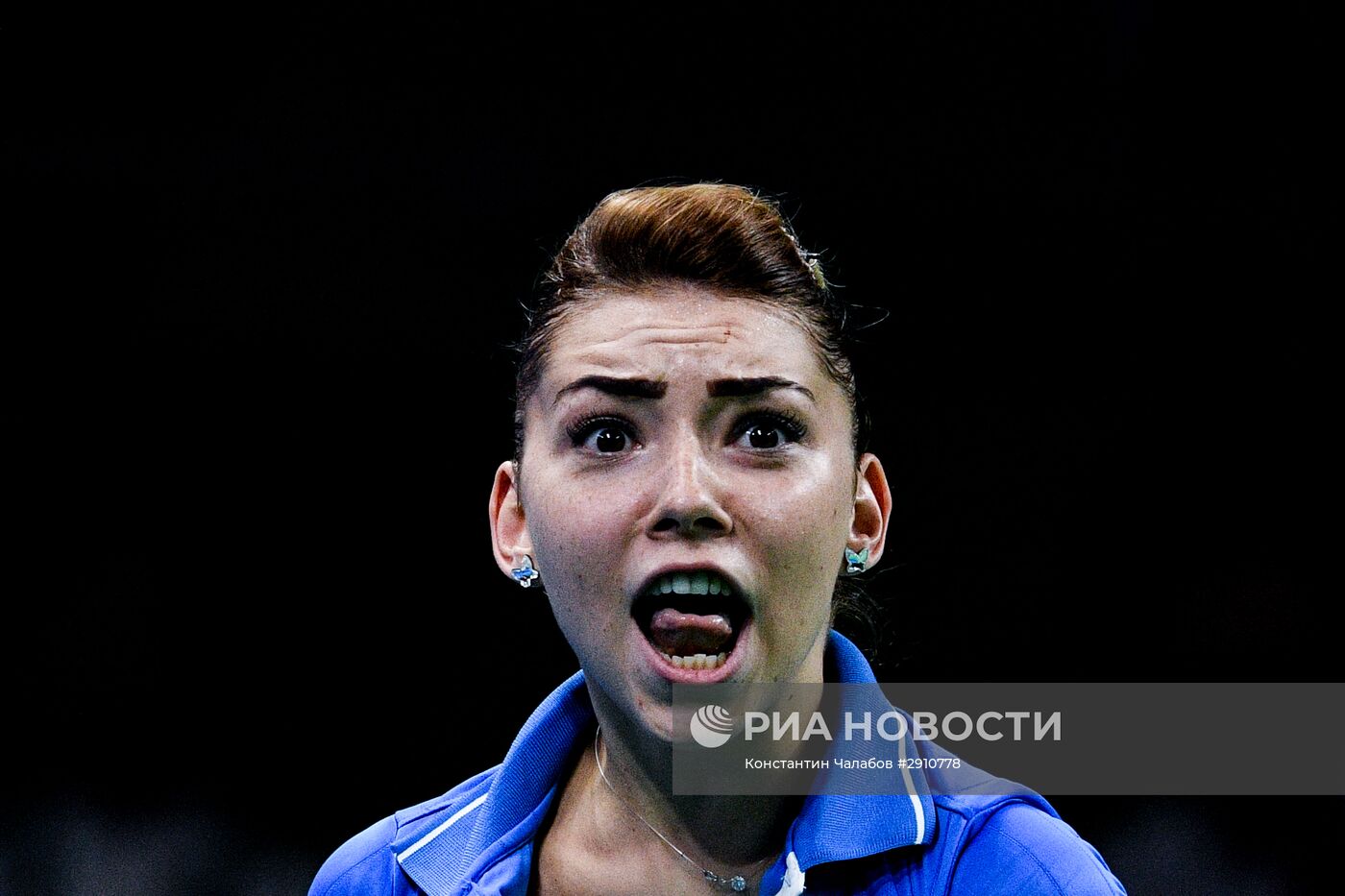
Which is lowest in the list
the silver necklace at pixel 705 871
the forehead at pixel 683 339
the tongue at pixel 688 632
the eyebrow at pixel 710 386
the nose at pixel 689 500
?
the silver necklace at pixel 705 871

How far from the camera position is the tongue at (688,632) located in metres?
1.62

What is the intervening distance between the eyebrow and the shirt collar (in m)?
0.38

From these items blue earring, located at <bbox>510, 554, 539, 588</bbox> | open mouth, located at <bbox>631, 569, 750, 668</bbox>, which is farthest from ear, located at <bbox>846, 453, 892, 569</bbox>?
blue earring, located at <bbox>510, 554, 539, 588</bbox>

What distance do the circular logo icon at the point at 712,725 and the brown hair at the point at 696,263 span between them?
374 millimetres

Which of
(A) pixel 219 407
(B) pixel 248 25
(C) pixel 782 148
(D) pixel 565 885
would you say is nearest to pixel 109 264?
(A) pixel 219 407

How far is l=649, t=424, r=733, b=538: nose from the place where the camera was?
5.14 ft

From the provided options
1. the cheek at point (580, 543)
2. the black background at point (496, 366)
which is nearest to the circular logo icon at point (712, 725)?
the cheek at point (580, 543)

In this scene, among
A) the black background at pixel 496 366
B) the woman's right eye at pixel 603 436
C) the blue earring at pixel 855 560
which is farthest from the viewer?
the black background at pixel 496 366

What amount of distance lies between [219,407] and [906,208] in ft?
5.18

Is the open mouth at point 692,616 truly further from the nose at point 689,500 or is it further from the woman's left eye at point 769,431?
the woman's left eye at point 769,431

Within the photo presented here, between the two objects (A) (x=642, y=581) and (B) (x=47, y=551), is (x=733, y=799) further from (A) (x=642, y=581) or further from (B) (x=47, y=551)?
(B) (x=47, y=551)

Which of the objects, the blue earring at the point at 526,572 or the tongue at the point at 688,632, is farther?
the blue earring at the point at 526,572

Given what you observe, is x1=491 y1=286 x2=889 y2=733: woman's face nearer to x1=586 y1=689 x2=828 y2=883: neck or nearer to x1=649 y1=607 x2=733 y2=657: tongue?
x1=649 y1=607 x2=733 y2=657: tongue

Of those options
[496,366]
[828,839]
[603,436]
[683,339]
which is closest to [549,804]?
[828,839]
